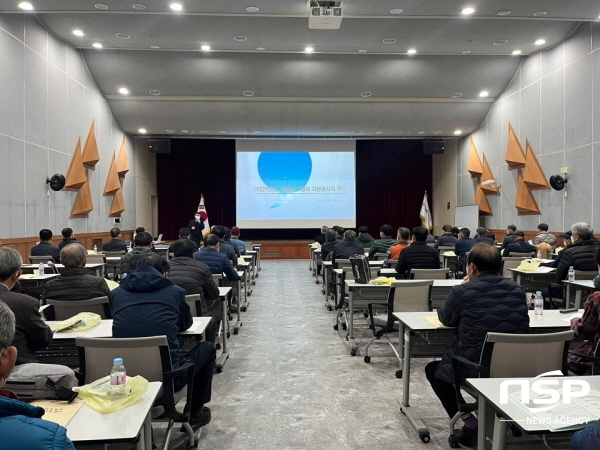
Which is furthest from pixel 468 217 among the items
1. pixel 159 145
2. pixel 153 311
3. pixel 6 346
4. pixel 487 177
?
pixel 6 346

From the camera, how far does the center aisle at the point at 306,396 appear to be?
3.07 meters

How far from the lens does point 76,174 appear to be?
10.4 m

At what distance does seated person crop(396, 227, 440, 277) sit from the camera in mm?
5562

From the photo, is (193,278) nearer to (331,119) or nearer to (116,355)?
(116,355)

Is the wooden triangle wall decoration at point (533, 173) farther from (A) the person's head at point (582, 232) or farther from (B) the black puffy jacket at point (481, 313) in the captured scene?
(B) the black puffy jacket at point (481, 313)

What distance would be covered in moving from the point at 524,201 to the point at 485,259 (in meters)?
9.45

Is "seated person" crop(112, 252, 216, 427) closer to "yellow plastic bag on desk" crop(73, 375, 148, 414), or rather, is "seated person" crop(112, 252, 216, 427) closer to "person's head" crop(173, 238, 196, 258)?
"yellow plastic bag on desk" crop(73, 375, 148, 414)

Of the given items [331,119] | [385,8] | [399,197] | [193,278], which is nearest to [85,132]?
[331,119]

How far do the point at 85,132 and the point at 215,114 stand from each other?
3459 mm

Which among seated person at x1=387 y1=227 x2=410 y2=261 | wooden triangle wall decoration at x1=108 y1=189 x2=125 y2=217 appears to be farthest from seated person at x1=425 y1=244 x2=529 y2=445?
wooden triangle wall decoration at x1=108 y1=189 x2=125 y2=217

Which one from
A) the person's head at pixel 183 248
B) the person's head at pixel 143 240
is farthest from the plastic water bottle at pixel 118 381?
the person's head at pixel 143 240

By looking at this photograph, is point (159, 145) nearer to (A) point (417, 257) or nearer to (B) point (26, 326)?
(A) point (417, 257)

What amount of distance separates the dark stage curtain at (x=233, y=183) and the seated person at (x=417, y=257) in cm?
1185

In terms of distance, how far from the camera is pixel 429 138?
15.1 meters
